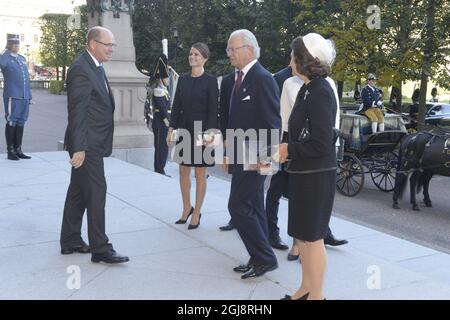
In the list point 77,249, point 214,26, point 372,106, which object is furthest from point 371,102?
point 214,26

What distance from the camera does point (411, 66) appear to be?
1644 cm

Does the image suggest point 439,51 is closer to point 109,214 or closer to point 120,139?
point 120,139

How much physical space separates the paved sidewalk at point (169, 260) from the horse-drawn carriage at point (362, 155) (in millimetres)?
3474

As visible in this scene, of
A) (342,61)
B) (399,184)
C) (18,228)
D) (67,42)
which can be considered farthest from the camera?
(67,42)

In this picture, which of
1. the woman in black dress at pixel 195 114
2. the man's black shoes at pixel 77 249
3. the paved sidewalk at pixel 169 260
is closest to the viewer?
the paved sidewalk at pixel 169 260

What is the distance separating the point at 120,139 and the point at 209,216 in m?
4.50

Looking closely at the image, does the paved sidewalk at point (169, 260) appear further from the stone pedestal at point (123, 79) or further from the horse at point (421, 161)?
the stone pedestal at point (123, 79)

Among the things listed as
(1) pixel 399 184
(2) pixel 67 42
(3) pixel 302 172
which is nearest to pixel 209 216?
(3) pixel 302 172

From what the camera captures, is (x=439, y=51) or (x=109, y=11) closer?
(x=109, y=11)

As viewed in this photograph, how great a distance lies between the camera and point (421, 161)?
8758 mm

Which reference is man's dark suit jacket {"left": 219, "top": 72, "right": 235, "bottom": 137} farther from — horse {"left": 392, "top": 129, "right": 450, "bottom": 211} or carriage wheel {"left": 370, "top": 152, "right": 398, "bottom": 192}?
carriage wheel {"left": 370, "top": 152, "right": 398, "bottom": 192}

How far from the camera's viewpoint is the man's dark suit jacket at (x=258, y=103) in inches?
163

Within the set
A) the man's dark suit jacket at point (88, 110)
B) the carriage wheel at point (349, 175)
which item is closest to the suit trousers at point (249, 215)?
the man's dark suit jacket at point (88, 110)

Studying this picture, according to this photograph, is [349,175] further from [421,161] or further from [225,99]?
[225,99]
